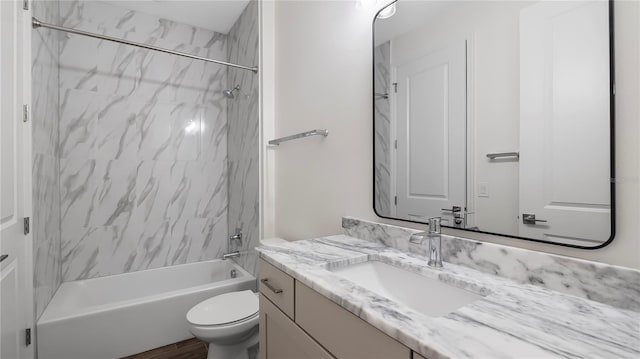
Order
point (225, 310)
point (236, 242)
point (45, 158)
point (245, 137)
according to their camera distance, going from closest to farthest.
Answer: point (225, 310) < point (45, 158) < point (245, 137) < point (236, 242)

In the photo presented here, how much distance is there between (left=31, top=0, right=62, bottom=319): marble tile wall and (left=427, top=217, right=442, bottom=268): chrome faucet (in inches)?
76.7

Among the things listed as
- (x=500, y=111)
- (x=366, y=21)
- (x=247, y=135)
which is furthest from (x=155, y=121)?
(x=500, y=111)

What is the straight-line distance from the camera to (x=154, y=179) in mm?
2629

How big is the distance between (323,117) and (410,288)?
1.05 m

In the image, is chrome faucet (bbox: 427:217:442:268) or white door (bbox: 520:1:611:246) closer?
white door (bbox: 520:1:611:246)

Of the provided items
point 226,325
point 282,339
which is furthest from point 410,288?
point 226,325

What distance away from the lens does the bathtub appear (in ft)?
A: 5.61

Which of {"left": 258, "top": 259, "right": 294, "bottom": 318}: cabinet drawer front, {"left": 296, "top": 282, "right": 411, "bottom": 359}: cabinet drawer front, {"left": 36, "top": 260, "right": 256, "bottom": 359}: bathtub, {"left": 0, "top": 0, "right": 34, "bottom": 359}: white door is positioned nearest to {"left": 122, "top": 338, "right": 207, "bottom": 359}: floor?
{"left": 36, "top": 260, "right": 256, "bottom": 359}: bathtub

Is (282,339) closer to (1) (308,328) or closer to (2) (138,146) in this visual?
(1) (308,328)

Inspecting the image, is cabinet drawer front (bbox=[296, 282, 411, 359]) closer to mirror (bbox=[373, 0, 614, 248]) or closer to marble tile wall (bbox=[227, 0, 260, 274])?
mirror (bbox=[373, 0, 614, 248])

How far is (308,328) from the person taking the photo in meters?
0.81

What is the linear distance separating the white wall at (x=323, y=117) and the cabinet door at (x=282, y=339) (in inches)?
23.2

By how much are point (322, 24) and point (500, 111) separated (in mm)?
1175

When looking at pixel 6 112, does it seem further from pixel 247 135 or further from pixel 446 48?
pixel 446 48
